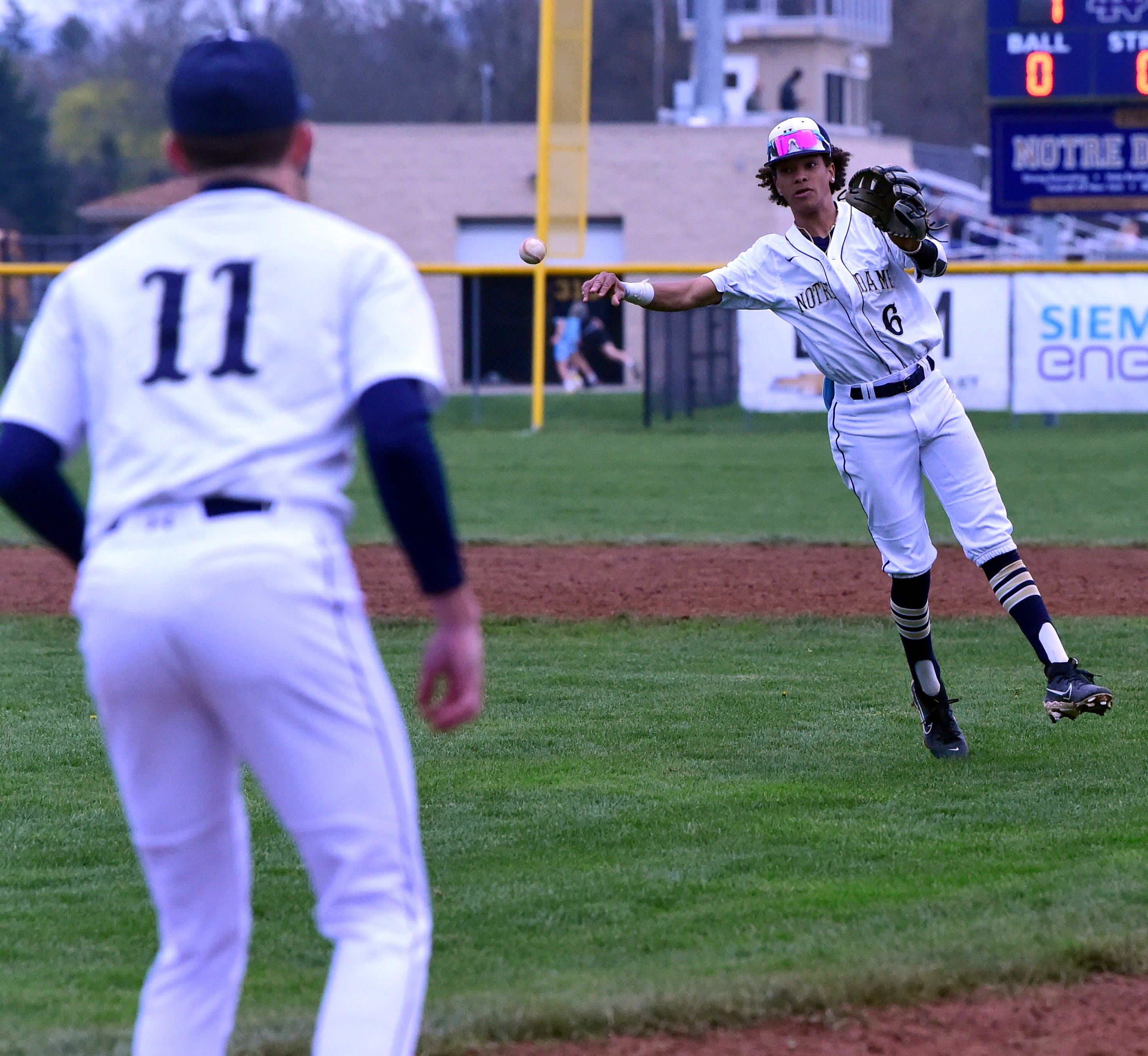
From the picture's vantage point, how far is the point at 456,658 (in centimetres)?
238

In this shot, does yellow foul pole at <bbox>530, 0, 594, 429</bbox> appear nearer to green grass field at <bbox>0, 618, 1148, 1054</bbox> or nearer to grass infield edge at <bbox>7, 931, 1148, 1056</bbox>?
green grass field at <bbox>0, 618, 1148, 1054</bbox>

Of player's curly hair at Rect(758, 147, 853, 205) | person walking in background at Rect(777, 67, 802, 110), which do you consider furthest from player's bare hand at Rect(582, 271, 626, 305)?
person walking in background at Rect(777, 67, 802, 110)

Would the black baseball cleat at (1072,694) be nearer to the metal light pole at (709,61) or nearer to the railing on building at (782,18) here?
the metal light pole at (709,61)

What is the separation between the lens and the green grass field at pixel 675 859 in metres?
3.45

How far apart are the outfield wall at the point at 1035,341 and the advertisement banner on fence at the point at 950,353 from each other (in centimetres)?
1

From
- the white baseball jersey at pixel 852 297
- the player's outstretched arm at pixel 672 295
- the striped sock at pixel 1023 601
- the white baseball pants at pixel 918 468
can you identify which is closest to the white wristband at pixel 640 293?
the player's outstretched arm at pixel 672 295

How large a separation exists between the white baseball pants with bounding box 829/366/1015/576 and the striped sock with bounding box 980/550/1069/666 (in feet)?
0.16

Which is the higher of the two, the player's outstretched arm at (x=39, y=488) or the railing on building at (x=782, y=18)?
the railing on building at (x=782, y=18)

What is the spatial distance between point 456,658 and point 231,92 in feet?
2.87

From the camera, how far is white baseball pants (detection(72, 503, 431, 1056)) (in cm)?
225

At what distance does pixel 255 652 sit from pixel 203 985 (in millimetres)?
579

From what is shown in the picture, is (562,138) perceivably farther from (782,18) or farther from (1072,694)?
(782,18)

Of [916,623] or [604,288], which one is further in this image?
[916,623]

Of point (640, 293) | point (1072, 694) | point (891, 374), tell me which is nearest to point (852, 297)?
point (891, 374)
